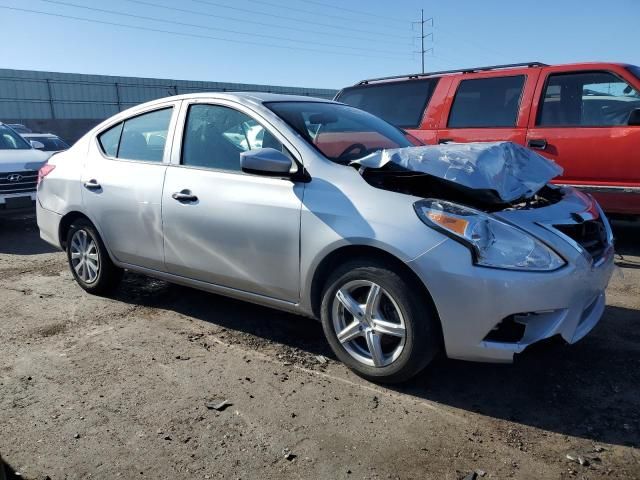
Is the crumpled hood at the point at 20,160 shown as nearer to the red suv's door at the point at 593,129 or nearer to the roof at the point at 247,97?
Answer: the roof at the point at 247,97

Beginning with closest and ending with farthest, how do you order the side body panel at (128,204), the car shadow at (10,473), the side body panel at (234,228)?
the car shadow at (10,473)
the side body panel at (234,228)
the side body panel at (128,204)

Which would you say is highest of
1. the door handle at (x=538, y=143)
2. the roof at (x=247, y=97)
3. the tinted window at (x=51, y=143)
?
the roof at (x=247, y=97)

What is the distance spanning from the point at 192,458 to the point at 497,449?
4.74 feet

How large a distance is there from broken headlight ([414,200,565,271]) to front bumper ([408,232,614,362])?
0.04 metres

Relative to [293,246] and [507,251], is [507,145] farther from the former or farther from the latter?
[293,246]

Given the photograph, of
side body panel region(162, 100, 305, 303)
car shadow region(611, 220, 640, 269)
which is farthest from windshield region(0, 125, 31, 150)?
car shadow region(611, 220, 640, 269)

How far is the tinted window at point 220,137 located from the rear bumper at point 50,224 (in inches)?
69.5

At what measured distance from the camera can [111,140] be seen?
477cm

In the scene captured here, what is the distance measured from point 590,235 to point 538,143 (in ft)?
10.2

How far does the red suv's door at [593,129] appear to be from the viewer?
224 inches

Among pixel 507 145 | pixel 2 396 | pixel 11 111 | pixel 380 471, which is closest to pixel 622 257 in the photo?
pixel 507 145

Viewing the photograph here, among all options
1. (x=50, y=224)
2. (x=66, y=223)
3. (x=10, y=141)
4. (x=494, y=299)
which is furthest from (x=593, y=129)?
(x=10, y=141)

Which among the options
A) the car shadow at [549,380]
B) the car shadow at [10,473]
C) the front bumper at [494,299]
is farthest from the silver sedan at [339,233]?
the car shadow at [10,473]

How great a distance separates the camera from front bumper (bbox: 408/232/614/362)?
278cm
